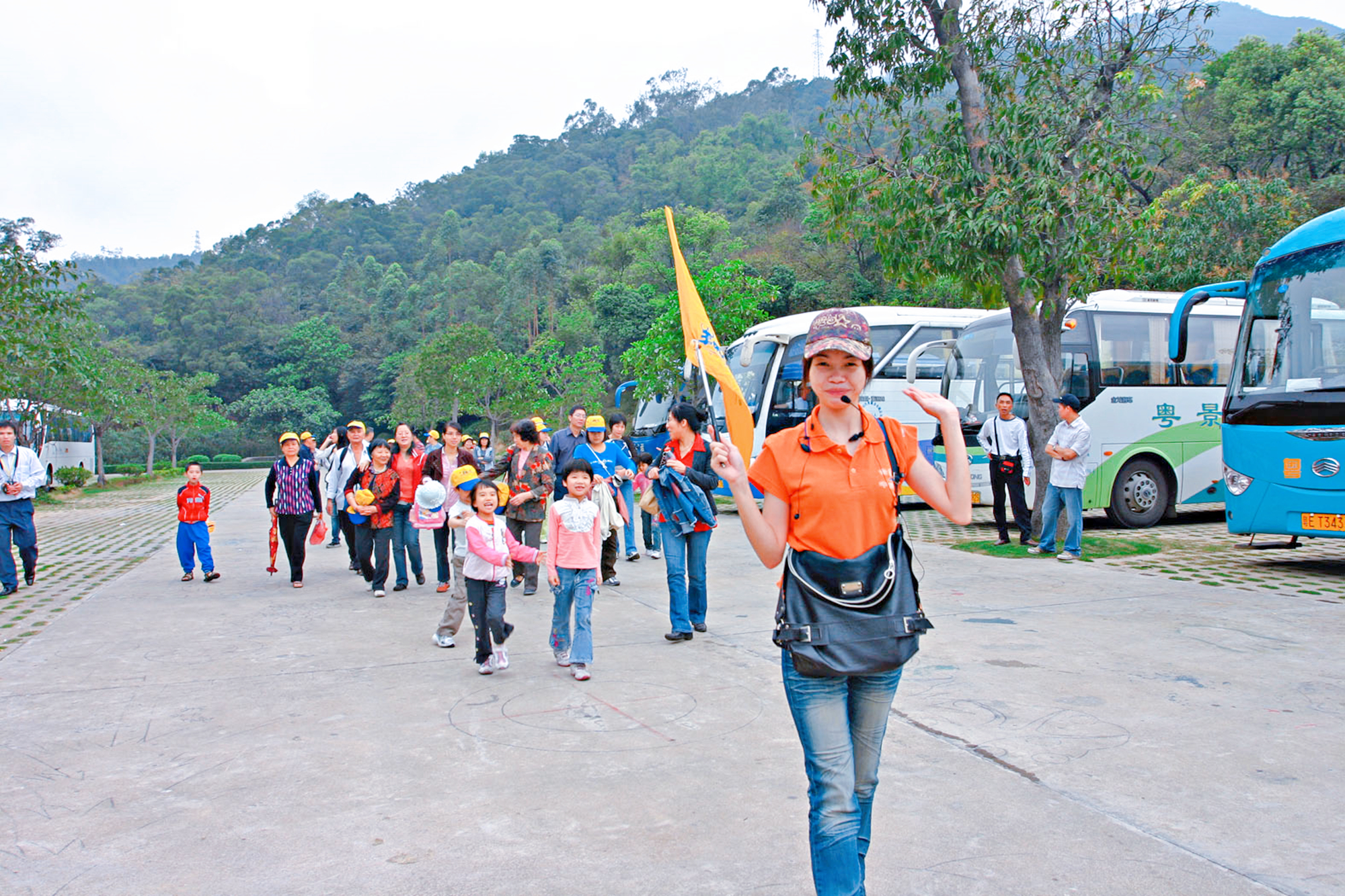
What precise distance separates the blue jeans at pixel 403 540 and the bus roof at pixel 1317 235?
29.1 feet

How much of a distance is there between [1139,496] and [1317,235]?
218 inches

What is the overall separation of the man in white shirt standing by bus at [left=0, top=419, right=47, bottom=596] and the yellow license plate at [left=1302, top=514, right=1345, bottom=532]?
11836 mm

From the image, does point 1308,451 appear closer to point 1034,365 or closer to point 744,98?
point 1034,365

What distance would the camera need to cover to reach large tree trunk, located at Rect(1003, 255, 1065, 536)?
11.4 metres

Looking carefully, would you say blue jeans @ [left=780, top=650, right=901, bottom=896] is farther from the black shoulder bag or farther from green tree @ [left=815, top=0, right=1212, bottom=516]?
green tree @ [left=815, top=0, right=1212, bottom=516]

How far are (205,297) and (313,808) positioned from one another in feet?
288

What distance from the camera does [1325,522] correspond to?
8.71m

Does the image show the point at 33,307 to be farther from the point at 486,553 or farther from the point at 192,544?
the point at 486,553

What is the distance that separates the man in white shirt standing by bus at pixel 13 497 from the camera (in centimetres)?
957

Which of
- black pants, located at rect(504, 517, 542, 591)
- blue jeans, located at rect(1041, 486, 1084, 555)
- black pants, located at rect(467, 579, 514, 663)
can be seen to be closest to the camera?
black pants, located at rect(467, 579, 514, 663)

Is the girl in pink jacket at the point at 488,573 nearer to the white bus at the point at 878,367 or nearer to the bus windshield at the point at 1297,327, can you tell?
the bus windshield at the point at 1297,327

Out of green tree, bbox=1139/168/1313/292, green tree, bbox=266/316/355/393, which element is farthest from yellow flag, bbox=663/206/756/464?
green tree, bbox=266/316/355/393

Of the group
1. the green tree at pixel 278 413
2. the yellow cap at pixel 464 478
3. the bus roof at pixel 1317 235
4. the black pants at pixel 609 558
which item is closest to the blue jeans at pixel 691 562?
the yellow cap at pixel 464 478

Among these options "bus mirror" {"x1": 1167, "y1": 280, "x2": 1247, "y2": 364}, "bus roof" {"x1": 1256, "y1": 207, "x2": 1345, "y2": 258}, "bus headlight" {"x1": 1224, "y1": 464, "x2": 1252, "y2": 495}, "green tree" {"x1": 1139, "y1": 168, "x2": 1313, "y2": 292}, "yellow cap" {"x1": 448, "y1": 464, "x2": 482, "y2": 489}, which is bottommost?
"bus headlight" {"x1": 1224, "y1": 464, "x2": 1252, "y2": 495}
